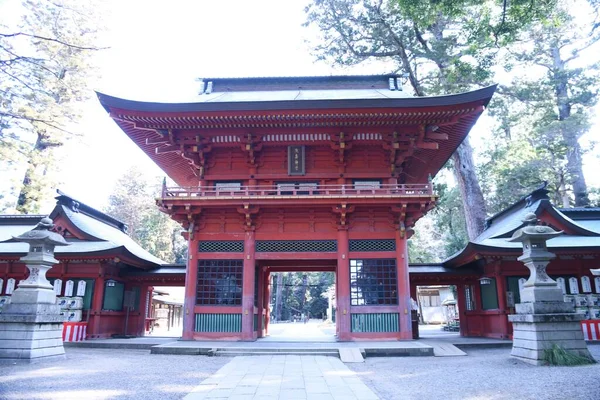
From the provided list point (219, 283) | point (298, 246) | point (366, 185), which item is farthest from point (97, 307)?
point (366, 185)

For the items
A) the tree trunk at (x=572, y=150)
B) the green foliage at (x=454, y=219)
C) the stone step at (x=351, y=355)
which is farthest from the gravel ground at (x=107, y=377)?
the tree trunk at (x=572, y=150)

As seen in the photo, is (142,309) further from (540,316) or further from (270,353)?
(540,316)

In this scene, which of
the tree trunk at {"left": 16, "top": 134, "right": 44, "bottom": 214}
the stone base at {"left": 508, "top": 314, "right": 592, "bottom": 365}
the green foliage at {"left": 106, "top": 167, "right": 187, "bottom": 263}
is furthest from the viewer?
the green foliage at {"left": 106, "top": 167, "right": 187, "bottom": 263}

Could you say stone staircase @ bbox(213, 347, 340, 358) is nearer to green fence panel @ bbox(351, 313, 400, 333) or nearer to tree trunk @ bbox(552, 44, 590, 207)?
green fence panel @ bbox(351, 313, 400, 333)

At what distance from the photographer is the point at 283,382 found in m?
7.04

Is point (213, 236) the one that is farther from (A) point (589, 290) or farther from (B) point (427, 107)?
(A) point (589, 290)

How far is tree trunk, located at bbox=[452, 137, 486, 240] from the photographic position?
21562 mm

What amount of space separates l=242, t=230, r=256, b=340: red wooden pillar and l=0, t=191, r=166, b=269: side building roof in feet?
17.7

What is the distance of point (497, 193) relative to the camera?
29.1 meters

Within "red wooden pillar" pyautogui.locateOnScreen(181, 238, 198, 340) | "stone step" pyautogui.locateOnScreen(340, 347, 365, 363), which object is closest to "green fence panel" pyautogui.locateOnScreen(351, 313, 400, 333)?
"stone step" pyautogui.locateOnScreen(340, 347, 365, 363)

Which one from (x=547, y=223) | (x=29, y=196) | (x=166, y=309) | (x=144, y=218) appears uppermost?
(x=144, y=218)

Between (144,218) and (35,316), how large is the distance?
3787 centimetres

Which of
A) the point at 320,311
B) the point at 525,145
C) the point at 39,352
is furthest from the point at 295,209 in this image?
the point at 320,311

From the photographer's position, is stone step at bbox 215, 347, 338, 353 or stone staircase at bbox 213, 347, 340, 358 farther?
stone step at bbox 215, 347, 338, 353
